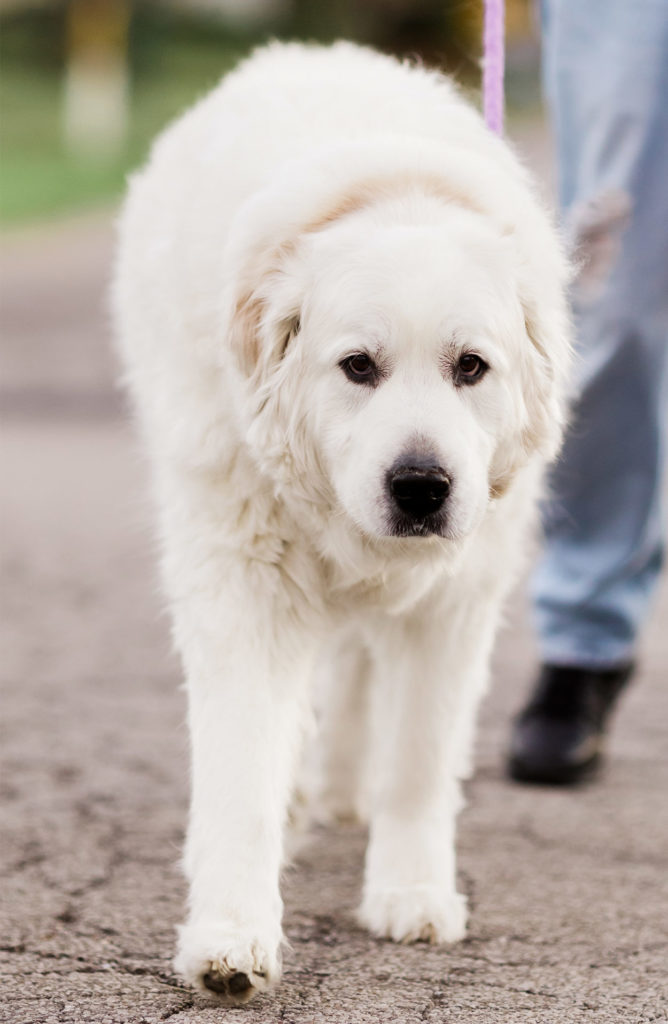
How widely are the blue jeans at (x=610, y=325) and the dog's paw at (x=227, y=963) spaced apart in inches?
72.0

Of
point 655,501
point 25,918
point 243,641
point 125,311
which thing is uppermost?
point 125,311

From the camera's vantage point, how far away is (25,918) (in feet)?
9.98

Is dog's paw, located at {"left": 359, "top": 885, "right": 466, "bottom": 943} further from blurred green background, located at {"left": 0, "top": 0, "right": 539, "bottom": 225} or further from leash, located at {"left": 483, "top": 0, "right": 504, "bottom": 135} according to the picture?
blurred green background, located at {"left": 0, "top": 0, "right": 539, "bottom": 225}

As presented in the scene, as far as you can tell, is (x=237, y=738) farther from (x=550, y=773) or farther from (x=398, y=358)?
(x=550, y=773)

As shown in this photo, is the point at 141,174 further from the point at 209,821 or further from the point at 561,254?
the point at 209,821

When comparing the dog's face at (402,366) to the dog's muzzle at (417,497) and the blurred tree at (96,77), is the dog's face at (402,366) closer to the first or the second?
the dog's muzzle at (417,497)

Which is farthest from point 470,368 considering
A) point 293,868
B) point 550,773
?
point 550,773

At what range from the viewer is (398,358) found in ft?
8.91

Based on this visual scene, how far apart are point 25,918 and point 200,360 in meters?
1.16

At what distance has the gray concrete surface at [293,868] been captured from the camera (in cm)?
273

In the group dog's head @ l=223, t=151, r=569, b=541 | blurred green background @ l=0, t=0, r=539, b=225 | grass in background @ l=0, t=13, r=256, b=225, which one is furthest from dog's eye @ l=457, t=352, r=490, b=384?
blurred green background @ l=0, t=0, r=539, b=225

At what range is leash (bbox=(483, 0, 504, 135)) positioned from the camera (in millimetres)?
3426

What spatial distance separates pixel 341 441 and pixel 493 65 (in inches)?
46.8

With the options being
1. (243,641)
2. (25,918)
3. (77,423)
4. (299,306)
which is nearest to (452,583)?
(243,641)
